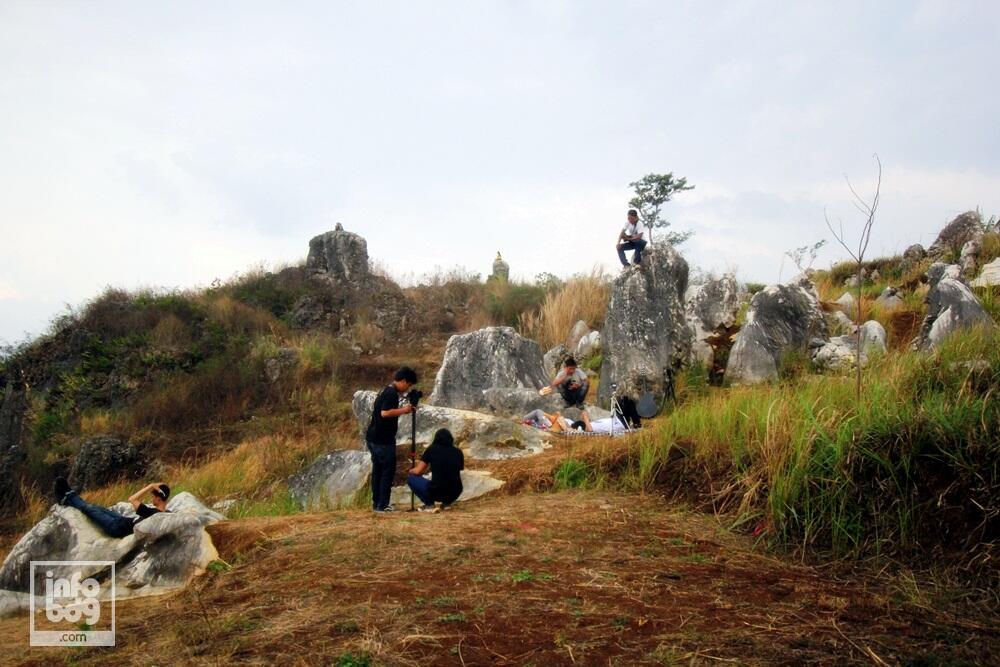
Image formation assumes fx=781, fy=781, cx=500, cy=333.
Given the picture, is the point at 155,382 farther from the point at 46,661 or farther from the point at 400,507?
the point at 46,661

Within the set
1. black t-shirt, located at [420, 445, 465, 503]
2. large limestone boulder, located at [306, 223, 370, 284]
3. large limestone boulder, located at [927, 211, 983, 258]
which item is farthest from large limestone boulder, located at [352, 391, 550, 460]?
large limestone boulder, located at [306, 223, 370, 284]

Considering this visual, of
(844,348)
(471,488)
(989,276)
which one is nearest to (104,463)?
(471,488)

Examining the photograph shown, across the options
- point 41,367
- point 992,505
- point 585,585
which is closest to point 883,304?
point 992,505

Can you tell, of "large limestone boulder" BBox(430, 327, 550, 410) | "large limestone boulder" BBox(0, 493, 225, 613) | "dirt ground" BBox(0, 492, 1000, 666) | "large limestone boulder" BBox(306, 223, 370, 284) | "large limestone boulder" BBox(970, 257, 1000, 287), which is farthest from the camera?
"large limestone boulder" BBox(306, 223, 370, 284)

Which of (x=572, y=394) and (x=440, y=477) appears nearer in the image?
(x=440, y=477)

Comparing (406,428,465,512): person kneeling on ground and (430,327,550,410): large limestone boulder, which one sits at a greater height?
(430,327,550,410): large limestone boulder

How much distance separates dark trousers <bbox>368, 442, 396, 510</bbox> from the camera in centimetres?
670

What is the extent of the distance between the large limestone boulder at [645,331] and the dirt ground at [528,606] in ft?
19.0

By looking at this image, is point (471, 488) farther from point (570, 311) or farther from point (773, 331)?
point (570, 311)

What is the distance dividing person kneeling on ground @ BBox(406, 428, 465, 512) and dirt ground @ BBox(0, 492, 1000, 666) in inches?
42.7

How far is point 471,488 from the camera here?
685cm

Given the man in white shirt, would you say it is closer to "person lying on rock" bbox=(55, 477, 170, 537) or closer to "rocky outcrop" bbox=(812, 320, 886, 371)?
"rocky outcrop" bbox=(812, 320, 886, 371)

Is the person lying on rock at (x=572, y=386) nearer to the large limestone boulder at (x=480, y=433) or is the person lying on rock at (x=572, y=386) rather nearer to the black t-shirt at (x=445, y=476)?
the large limestone boulder at (x=480, y=433)

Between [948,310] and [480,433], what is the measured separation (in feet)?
21.7
